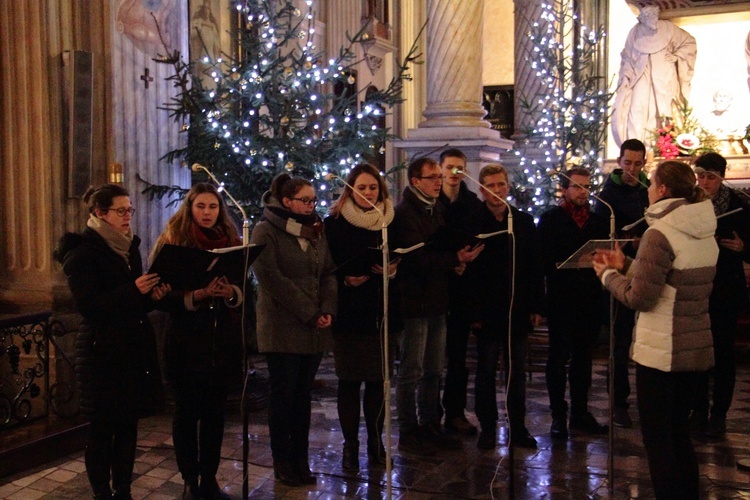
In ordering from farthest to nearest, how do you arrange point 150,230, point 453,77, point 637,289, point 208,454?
point 453,77 → point 150,230 → point 208,454 → point 637,289

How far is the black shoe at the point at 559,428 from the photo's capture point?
569 centimetres

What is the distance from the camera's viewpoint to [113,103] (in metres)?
6.32

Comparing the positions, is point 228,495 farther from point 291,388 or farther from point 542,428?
point 542,428

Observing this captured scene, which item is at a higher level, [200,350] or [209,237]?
[209,237]

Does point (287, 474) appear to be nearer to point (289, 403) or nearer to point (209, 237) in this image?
point (289, 403)

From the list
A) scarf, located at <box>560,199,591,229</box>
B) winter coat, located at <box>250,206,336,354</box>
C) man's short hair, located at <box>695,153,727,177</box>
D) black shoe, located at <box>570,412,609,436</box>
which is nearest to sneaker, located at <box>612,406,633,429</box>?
black shoe, located at <box>570,412,609,436</box>

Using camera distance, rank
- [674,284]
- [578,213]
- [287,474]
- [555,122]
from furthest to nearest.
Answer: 1. [555,122]
2. [578,213]
3. [287,474]
4. [674,284]

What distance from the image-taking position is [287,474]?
15.8 ft

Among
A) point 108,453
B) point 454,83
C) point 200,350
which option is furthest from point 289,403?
point 454,83

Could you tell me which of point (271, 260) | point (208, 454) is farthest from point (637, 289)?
point (208, 454)

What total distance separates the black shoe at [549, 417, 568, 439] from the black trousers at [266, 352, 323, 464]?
1.71 metres

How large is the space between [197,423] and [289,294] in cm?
79

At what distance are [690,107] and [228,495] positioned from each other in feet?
36.7

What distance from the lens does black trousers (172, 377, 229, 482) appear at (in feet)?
14.3
